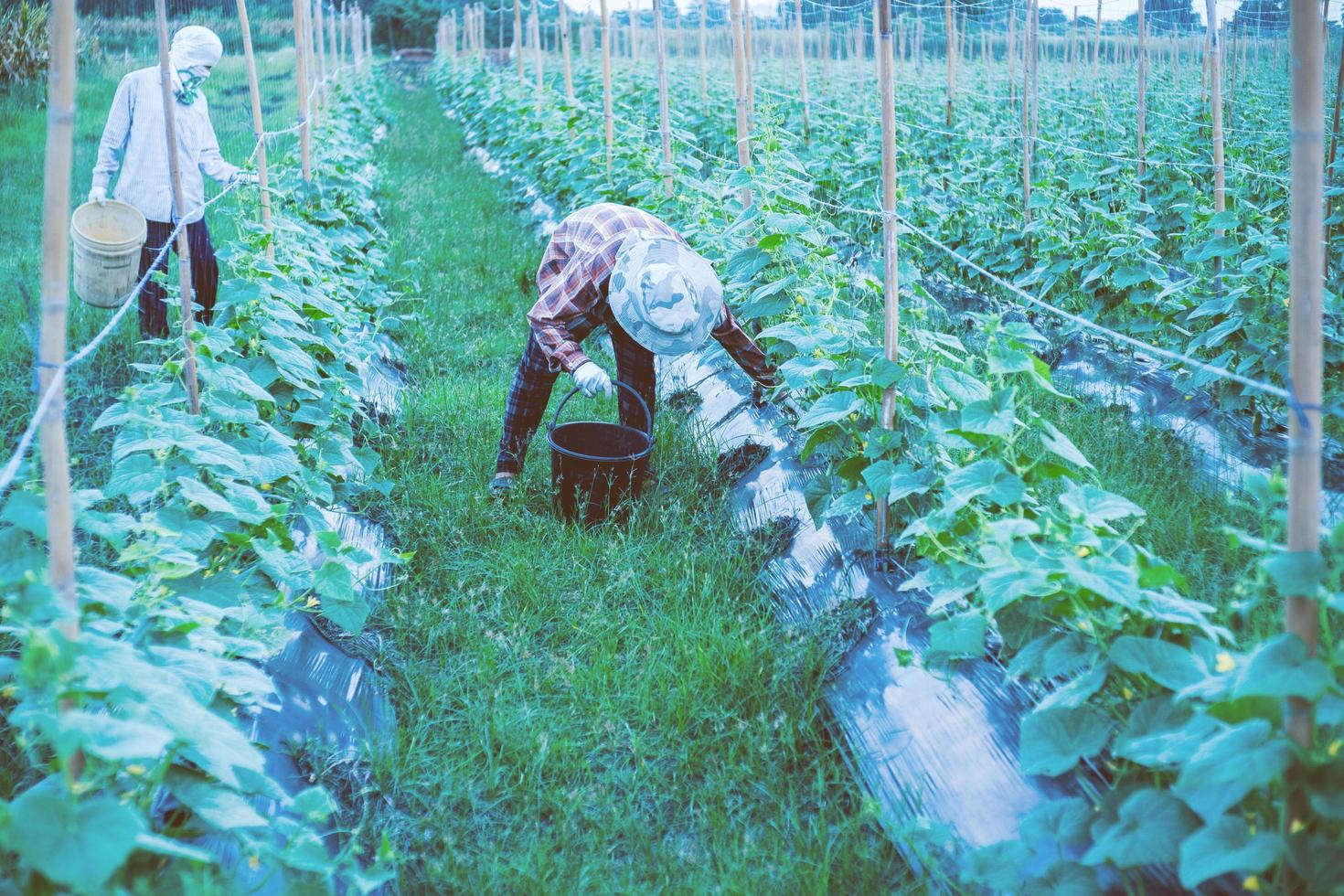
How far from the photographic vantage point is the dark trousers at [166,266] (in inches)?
185

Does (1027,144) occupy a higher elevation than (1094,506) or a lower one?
higher

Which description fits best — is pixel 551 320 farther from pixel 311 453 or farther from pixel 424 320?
pixel 424 320

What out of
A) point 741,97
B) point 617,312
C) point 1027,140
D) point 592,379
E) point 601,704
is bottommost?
point 601,704

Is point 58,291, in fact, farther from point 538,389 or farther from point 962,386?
point 538,389

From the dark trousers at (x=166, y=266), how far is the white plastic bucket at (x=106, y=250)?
38 centimetres

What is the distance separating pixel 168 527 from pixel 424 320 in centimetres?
373

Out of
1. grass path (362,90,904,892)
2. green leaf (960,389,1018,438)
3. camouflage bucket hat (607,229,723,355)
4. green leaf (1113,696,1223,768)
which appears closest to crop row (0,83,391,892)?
grass path (362,90,904,892)

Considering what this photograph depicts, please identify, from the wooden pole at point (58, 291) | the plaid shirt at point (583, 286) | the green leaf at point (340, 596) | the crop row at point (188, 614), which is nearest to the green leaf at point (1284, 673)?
the crop row at point (188, 614)

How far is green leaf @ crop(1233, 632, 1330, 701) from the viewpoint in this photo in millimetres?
1435

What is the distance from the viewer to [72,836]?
133cm

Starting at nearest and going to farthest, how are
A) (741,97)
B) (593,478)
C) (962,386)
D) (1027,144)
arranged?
1. (962,386)
2. (593,478)
3. (741,97)
4. (1027,144)

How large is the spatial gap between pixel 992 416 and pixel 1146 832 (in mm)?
931

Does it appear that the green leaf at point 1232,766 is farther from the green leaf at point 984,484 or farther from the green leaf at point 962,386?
→ the green leaf at point 962,386

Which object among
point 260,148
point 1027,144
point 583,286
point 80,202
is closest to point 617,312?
point 583,286
